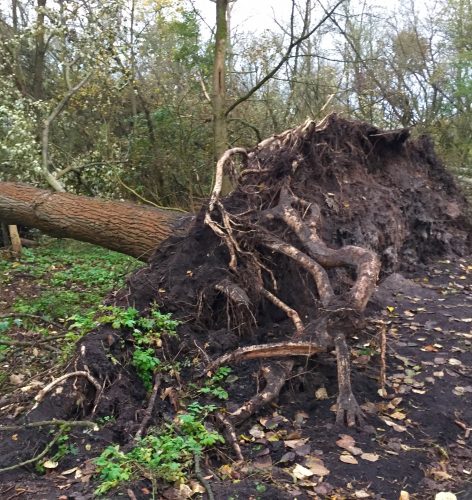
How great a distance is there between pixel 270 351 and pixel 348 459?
37.3 inches

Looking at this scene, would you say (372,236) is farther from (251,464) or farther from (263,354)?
(251,464)

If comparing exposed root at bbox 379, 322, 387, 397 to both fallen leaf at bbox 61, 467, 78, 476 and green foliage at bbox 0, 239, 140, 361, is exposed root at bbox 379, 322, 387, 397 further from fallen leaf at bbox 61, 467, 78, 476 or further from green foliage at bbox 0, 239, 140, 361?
fallen leaf at bbox 61, 467, 78, 476

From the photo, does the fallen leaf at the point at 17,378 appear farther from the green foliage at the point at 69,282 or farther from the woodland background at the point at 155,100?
the woodland background at the point at 155,100

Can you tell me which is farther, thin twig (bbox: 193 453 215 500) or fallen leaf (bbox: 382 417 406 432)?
fallen leaf (bbox: 382 417 406 432)

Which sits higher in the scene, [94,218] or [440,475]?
[94,218]

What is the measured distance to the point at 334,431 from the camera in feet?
11.0

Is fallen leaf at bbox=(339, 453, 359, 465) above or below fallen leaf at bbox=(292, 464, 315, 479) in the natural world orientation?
above

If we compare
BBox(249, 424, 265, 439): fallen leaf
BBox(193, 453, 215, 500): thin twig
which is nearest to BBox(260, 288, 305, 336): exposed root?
BBox(249, 424, 265, 439): fallen leaf

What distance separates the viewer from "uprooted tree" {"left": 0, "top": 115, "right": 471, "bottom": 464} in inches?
146

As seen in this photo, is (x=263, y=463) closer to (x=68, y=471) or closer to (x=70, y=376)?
(x=68, y=471)

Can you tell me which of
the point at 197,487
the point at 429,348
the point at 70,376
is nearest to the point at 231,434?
the point at 197,487

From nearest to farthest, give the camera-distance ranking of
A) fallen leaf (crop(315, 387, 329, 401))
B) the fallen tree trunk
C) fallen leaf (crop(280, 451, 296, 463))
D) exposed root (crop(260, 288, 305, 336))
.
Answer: fallen leaf (crop(280, 451, 296, 463))
fallen leaf (crop(315, 387, 329, 401))
exposed root (crop(260, 288, 305, 336))
the fallen tree trunk

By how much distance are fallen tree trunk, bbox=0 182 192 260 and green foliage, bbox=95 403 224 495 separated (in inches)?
135

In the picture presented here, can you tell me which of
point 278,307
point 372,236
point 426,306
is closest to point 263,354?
point 278,307
